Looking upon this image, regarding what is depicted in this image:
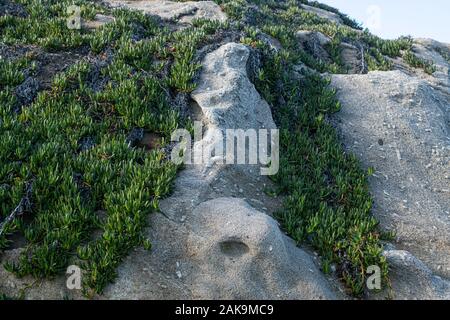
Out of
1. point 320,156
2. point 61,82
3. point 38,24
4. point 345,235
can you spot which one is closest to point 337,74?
point 320,156

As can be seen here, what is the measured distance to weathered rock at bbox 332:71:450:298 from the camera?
9.42 meters

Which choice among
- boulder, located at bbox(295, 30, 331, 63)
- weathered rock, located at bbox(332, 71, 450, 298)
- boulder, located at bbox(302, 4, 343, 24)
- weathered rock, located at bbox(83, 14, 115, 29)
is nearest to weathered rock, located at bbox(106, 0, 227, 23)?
weathered rock, located at bbox(83, 14, 115, 29)

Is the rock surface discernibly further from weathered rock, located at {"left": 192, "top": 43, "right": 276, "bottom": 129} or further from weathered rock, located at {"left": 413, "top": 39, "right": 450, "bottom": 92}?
weathered rock, located at {"left": 413, "top": 39, "right": 450, "bottom": 92}

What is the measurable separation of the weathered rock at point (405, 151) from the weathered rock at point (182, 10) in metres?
6.67

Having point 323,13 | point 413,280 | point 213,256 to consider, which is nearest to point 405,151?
point 413,280

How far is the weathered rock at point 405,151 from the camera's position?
9422 millimetres

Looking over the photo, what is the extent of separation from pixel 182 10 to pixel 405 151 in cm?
1106

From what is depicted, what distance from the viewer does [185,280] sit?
24.0 feet

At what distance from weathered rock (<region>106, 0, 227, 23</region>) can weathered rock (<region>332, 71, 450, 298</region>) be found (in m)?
6.67

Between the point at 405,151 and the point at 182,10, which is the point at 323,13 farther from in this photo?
the point at 405,151

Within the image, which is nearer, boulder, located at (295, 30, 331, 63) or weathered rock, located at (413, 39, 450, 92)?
weathered rock, located at (413, 39, 450, 92)

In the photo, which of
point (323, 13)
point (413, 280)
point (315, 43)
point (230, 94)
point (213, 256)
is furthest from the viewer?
point (323, 13)

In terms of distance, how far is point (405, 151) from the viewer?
1193 cm
